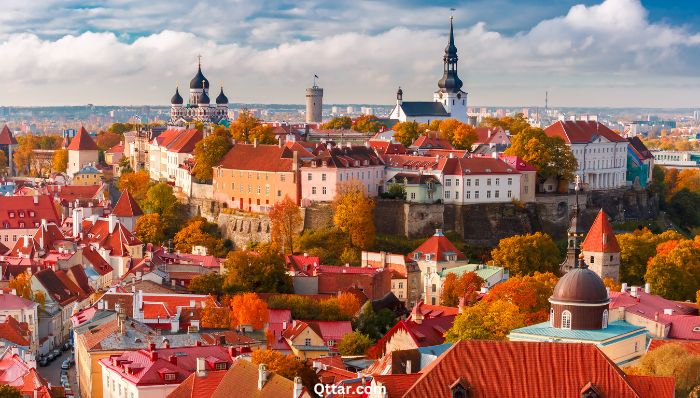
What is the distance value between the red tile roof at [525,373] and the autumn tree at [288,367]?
5113mm

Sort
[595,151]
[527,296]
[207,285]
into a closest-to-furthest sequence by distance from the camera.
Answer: [527,296] < [207,285] < [595,151]

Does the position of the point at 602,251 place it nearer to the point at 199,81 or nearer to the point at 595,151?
the point at 595,151

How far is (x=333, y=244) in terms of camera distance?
68812mm

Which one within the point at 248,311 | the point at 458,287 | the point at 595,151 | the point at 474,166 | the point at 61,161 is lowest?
Answer: the point at 248,311

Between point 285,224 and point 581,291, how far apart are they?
32465 mm

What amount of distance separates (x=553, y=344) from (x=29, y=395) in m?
19.6

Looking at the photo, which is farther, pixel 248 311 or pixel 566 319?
pixel 248 311

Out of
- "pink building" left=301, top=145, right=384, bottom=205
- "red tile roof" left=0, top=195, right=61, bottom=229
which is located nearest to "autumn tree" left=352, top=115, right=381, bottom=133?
"red tile roof" left=0, top=195, right=61, bottom=229

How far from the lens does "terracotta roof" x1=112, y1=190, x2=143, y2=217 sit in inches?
3147

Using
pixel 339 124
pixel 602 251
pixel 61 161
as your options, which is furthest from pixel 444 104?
pixel 602 251

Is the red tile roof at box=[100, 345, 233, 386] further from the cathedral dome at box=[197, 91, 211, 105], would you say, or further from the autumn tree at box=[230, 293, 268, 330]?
the cathedral dome at box=[197, 91, 211, 105]

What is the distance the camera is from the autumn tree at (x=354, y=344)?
50.6 m

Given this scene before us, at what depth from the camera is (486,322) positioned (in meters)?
47.5

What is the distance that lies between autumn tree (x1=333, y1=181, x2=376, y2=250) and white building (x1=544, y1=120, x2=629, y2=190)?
19.0m
